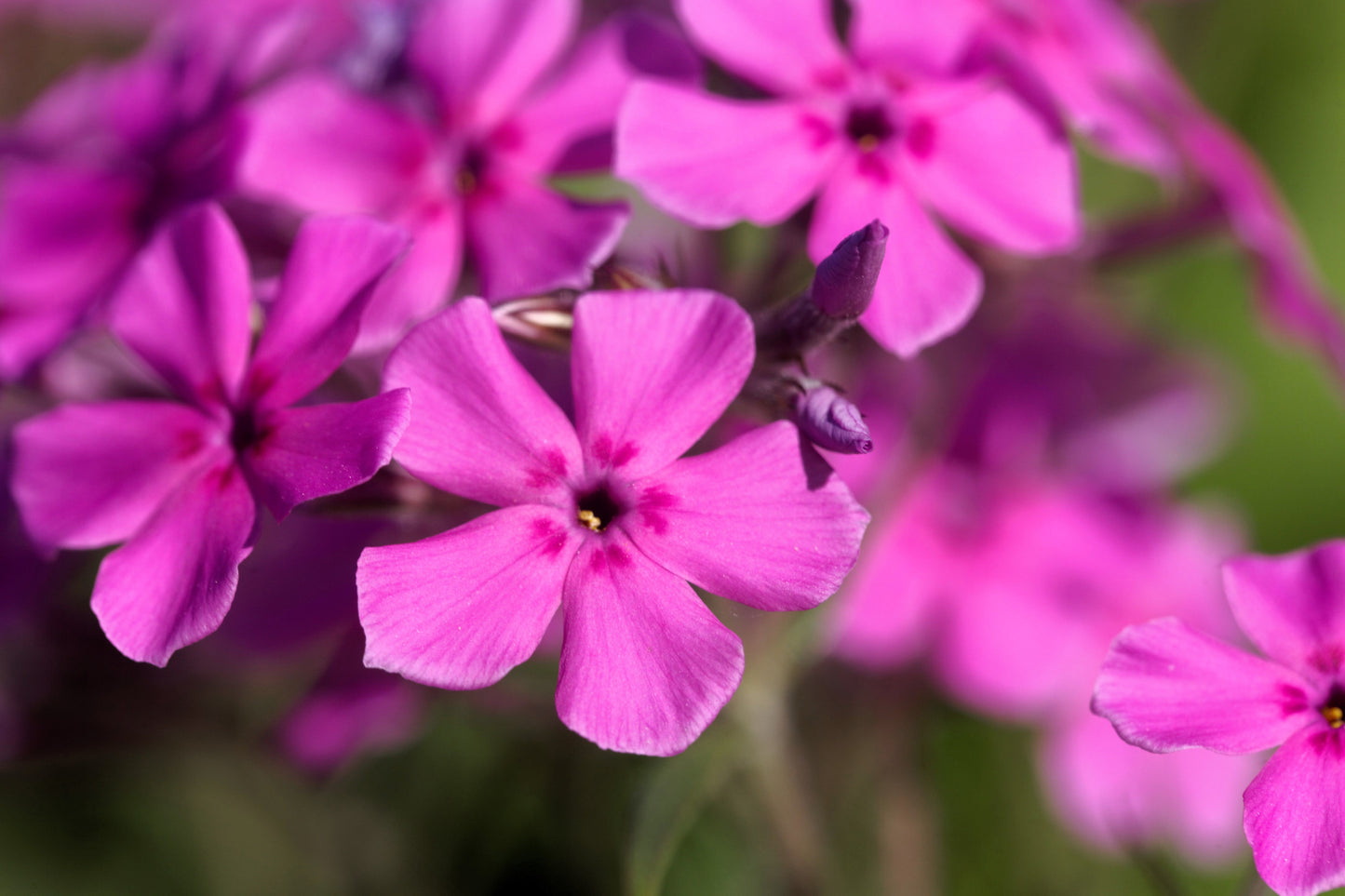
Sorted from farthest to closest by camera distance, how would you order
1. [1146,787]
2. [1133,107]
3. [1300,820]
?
1. [1146,787]
2. [1133,107]
3. [1300,820]

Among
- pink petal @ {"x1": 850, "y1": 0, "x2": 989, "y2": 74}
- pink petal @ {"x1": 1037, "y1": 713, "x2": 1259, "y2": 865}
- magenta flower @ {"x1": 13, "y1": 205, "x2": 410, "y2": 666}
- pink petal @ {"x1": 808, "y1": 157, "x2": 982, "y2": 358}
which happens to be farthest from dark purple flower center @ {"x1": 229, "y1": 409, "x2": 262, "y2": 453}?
pink petal @ {"x1": 1037, "y1": 713, "x2": 1259, "y2": 865}

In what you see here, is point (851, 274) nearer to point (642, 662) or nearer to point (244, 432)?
point (642, 662)

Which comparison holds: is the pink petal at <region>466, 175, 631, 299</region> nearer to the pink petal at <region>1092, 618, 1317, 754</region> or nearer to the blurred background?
the blurred background

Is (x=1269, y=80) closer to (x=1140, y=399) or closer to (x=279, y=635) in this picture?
(x=1140, y=399)

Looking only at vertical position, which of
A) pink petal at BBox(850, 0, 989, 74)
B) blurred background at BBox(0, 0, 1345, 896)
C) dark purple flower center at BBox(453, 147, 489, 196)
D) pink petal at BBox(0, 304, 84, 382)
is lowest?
blurred background at BBox(0, 0, 1345, 896)

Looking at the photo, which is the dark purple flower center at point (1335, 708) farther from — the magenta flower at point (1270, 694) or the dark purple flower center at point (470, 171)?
the dark purple flower center at point (470, 171)

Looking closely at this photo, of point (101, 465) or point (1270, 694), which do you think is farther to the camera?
point (101, 465)

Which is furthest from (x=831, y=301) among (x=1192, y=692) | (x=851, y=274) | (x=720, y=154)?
(x=1192, y=692)
